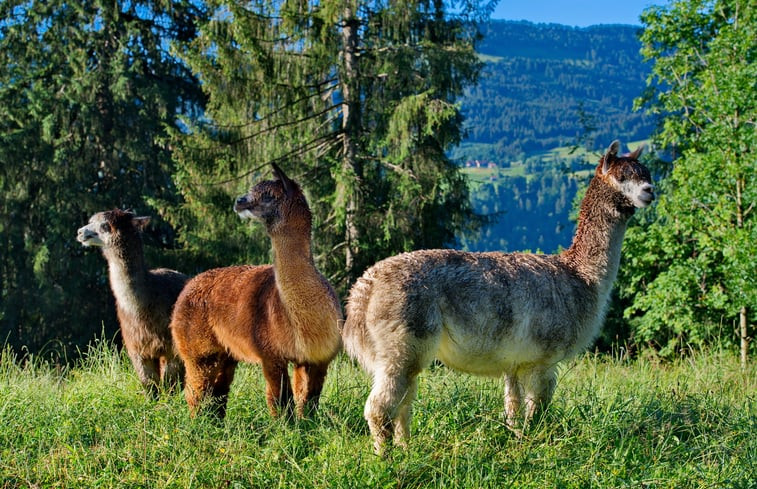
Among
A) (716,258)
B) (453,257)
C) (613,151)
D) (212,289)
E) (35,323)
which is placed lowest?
(35,323)

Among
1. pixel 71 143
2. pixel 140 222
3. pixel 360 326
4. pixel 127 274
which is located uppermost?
pixel 360 326

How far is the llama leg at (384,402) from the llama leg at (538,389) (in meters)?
1.01

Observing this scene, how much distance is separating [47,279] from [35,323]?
66.1 inches

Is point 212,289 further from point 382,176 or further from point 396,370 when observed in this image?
point 382,176

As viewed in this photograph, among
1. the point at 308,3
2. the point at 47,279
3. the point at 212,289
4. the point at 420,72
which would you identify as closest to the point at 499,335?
the point at 212,289

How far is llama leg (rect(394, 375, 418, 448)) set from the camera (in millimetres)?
5180

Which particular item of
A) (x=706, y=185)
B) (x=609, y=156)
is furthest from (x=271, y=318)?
(x=706, y=185)

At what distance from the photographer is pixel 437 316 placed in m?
5.14

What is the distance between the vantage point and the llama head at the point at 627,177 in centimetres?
→ 603

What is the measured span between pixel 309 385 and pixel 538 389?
167 cm

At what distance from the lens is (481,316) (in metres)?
5.30

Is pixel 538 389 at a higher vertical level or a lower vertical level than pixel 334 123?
lower

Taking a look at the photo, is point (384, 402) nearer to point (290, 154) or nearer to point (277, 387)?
point (277, 387)

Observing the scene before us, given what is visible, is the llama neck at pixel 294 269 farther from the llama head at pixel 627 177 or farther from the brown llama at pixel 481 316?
the llama head at pixel 627 177
